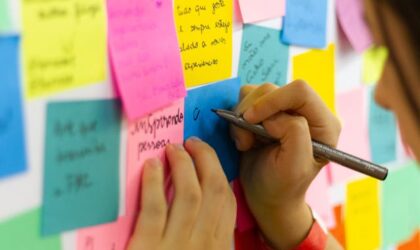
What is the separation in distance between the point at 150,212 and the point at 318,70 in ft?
1.31

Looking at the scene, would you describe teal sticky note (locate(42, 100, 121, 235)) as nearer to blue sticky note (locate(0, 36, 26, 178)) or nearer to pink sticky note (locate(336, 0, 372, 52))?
blue sticky note (locate(0, 36, 26, 178))

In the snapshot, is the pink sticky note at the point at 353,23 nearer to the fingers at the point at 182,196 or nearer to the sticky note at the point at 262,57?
the sticky note at the point at 262,57

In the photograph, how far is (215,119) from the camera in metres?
0.74

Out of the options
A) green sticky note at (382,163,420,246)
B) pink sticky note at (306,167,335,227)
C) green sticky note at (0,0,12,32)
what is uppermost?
green sticky note at (0,0,12,32)

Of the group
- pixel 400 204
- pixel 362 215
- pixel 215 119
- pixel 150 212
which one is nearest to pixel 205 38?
pixel 215 119

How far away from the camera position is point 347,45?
38.8 inches

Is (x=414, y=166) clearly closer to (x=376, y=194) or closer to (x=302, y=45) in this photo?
(x=376, y=194)

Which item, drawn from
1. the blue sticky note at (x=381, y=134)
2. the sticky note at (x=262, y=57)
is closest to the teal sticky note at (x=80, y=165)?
the sticky note at (x=262, y=57)

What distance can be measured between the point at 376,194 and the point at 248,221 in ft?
1.14

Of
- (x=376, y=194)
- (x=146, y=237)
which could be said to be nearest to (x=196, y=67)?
(x=146, y=237)

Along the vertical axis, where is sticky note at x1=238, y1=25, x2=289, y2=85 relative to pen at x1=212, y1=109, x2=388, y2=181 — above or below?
above

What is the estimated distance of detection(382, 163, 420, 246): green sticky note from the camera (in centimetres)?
110

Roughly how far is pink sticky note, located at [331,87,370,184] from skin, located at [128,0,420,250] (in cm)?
17

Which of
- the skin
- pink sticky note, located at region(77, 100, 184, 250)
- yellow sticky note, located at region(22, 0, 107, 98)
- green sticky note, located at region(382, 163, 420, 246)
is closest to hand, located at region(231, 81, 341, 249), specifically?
the skin
